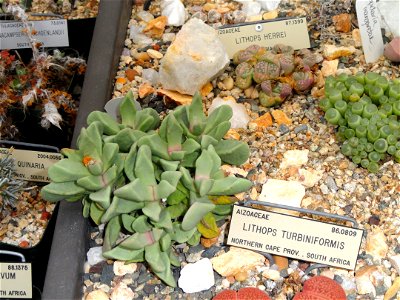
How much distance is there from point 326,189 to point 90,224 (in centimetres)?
70

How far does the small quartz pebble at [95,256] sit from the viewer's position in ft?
5.98

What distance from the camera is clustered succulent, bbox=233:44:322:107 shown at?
207 cm

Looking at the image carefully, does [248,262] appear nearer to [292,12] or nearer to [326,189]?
[326,189]

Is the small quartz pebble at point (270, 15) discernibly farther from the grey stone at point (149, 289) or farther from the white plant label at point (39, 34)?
the grey stone at point (149, 289)

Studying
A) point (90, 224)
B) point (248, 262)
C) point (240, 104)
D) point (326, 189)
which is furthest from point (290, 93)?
point (90, 224)

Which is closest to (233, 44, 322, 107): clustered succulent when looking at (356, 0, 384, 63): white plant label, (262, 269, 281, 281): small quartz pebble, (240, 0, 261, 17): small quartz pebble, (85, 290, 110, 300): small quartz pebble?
(356, 0, 384, 63): white plant label

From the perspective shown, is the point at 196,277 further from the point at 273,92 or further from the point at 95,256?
the point at 273,92

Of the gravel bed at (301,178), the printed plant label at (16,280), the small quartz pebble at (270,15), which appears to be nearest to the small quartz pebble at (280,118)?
the gravel bed at (301,178)

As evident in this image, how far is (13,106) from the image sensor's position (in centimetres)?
217

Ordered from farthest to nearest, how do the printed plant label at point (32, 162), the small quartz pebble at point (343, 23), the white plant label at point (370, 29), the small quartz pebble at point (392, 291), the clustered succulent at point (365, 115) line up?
the small quartz pebble at point (343, 23) < the white plant label at point (370, 29) < the printed plant label at point (32, 162) < the clustered succulent at point (365, 115) < the small quartz pebble at point (392, 291)

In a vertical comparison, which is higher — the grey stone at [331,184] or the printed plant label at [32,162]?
the printed plant label at [32,162]

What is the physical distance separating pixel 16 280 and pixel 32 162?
420 mm

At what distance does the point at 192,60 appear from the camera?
2066 millimetres

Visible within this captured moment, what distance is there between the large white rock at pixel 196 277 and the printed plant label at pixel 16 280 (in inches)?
16.2
